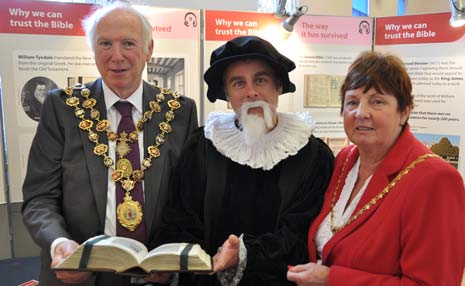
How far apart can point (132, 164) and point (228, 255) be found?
529 mm

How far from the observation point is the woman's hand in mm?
1329

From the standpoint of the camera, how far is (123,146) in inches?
62.9

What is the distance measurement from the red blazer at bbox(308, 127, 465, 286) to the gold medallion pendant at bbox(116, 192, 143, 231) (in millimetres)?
709

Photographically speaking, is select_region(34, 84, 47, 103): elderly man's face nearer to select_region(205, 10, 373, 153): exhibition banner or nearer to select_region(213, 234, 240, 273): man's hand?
select_region(205, 10, 373, 153): exhibition banner

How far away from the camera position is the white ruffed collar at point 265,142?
152 cm

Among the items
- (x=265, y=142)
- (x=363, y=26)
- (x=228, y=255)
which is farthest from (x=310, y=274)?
(x=363, y=26)

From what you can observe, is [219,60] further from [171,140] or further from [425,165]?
[425,165]

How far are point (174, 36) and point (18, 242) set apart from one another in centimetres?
207

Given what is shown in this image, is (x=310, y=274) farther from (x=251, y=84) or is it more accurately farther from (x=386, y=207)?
(x=251, y=84)

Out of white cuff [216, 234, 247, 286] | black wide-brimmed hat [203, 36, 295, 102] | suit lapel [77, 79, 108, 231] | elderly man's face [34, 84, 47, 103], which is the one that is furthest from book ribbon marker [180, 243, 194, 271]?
elderly man's face [34, 84, 47, 103]

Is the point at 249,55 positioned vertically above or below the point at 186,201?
above

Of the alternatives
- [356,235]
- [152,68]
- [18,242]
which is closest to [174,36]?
[152,68]

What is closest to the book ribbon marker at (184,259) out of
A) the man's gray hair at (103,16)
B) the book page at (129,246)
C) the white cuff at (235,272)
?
the book page at (129,246)

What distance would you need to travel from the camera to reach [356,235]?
4.29ft
